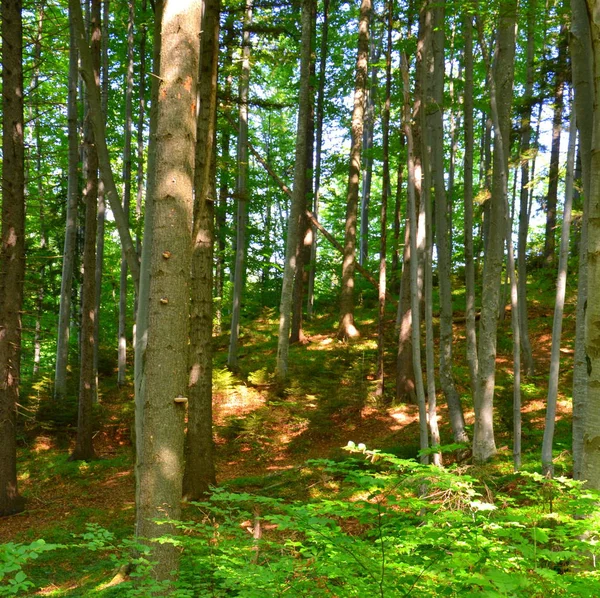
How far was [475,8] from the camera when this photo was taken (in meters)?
5.77

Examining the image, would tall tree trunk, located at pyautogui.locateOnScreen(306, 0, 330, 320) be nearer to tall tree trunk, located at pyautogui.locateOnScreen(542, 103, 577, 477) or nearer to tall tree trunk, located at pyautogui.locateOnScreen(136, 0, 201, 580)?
tall tree trunk, located at pyautogui.locateOnScreen(542, 103, 577, 477)

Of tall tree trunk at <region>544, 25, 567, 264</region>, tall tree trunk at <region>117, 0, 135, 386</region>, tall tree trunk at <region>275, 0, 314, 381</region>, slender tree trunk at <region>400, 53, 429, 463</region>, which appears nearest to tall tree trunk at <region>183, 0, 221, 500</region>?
slender tree trunk at <region>400, 53, 429, 463</region>

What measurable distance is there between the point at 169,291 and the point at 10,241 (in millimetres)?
6005

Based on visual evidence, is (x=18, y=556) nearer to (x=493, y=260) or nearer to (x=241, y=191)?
(x=493, y=260)

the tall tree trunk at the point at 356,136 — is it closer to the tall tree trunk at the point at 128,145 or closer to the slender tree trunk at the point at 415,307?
the tall tree trunk at the point at 128,145

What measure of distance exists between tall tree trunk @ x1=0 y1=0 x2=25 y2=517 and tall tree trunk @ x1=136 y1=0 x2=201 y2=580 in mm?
5637

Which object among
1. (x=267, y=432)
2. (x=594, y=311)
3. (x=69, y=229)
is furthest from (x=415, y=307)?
(x=69, y=229)

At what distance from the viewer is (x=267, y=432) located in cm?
1105

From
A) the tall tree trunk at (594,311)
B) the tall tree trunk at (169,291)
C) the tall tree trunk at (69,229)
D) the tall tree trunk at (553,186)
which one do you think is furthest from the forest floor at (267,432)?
the tall tree trunk at (594,311)

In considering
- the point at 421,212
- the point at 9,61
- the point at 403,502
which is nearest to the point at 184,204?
A: the point at 403,502

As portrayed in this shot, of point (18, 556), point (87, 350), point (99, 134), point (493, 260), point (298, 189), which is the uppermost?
point (298, 189)

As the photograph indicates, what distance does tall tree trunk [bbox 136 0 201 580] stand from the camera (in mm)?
3191

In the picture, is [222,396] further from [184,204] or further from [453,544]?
[453,544]

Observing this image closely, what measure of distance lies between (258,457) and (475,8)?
834 cm
